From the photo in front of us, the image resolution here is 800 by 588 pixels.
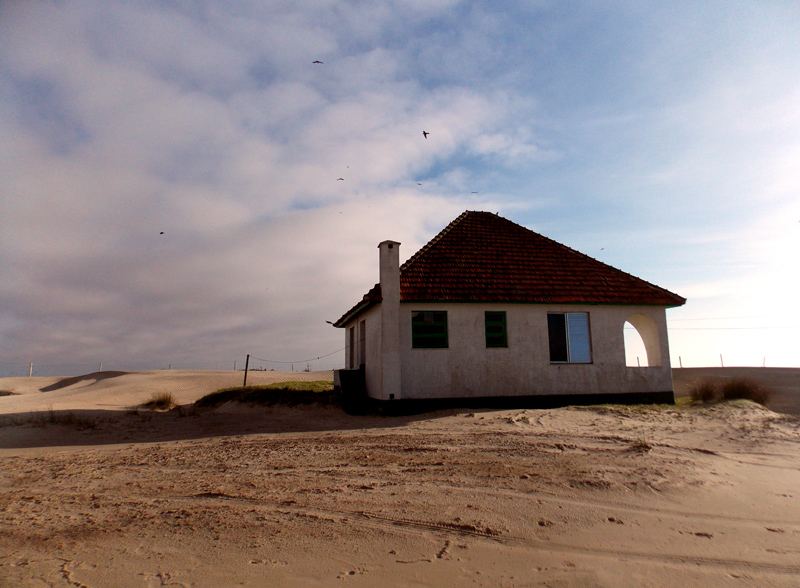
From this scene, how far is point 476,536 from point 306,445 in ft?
17.3

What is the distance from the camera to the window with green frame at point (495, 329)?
1429 centimetres

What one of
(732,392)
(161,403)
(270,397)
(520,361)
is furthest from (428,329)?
(161,403)

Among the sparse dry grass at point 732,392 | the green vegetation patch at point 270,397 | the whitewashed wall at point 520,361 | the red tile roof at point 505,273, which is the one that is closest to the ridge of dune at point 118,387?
the green vegetation patch at point 270,397

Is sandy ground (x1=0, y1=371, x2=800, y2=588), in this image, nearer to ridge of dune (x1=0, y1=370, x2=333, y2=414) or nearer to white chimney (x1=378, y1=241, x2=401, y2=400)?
white chimney (x1=378, y1=241, x2=401, y2=400)

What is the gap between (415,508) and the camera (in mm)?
5328

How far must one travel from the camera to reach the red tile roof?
14266 mm

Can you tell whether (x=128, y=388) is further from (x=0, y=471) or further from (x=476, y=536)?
(x=476, y=536)

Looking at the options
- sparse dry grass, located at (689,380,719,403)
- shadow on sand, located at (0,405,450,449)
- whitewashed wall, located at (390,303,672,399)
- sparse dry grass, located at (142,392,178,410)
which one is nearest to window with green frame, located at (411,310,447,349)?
whitewashed wall, located at (390,303,672,399)

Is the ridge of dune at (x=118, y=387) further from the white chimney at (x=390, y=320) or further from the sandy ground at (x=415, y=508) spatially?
the sandy ground at (x=415, y=508)

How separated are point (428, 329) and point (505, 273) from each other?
3.30 m

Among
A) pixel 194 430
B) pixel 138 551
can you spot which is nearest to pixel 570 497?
pixel 138 551

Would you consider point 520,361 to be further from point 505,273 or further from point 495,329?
point 505,273

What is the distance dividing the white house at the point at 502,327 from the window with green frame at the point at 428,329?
28mm

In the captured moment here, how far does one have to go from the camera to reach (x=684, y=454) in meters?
7.71
